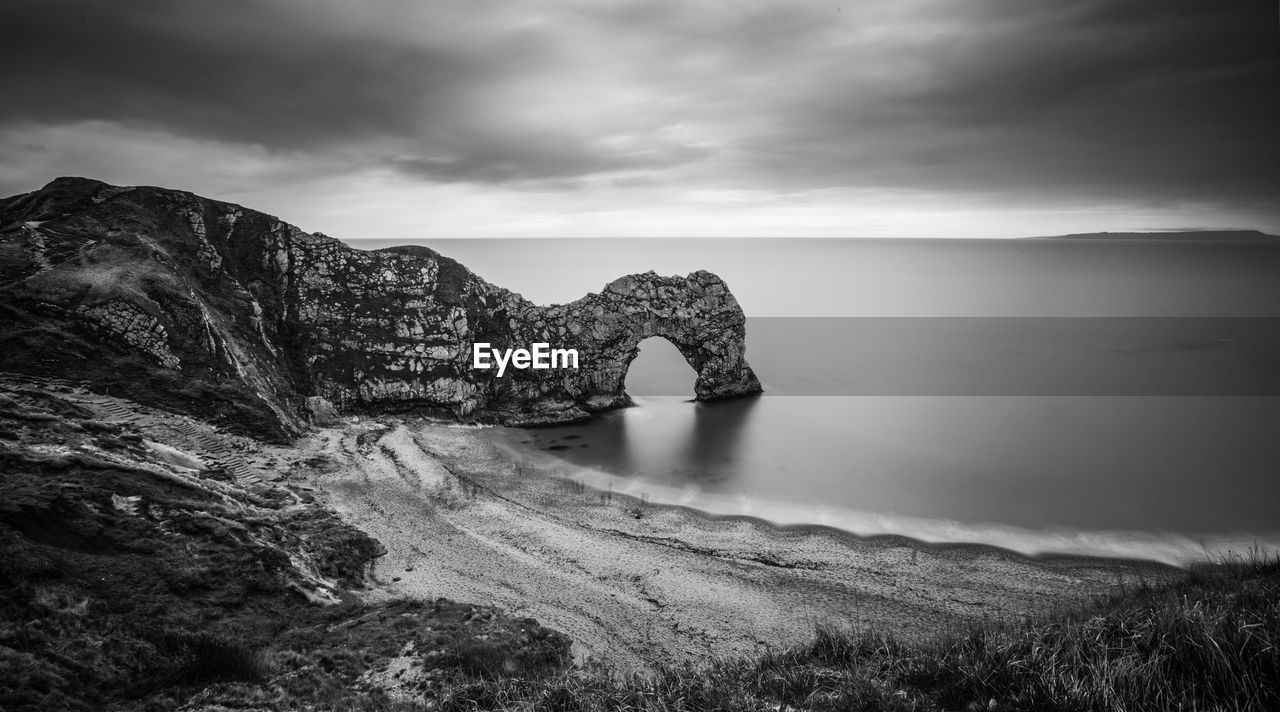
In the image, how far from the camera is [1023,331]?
6041cm

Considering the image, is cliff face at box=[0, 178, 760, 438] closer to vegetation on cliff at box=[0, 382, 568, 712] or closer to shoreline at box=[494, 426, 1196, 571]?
vegetation on cliff at box=[0, 382, 568, 712]

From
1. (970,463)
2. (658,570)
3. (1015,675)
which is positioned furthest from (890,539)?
(1015,675)

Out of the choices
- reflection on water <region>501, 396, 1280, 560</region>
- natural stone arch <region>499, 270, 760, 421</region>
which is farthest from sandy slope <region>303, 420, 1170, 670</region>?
natural stone arch <region>499, 270, 760, 421</region>

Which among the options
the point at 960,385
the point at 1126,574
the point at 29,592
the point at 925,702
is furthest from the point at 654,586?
the point at 960,385

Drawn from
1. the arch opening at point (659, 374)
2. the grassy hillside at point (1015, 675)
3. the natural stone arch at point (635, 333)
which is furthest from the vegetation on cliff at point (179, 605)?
A: the arch opening at point (659, 374)

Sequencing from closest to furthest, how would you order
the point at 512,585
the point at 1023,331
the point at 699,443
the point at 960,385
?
the point at 512,585
the point at 699,443
the point at 960,385
the point at 1023,331

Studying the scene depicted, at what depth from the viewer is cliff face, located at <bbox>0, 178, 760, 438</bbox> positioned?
2190 cm

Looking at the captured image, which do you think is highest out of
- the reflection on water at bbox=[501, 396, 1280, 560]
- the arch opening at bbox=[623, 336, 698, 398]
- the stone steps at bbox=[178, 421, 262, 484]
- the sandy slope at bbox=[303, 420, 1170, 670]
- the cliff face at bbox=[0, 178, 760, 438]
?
the cliff face at bbox=[0, 178, 760, 438]

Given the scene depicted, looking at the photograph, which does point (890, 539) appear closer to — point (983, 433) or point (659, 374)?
point (983, 433)

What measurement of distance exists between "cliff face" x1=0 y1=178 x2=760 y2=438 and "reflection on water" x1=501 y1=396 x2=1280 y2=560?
5.19 m

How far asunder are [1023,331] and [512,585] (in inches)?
2536

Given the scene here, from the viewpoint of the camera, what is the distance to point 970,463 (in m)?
26.9

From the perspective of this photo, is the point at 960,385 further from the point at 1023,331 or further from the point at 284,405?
the point at 284,405

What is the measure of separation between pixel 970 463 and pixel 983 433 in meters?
5.45
